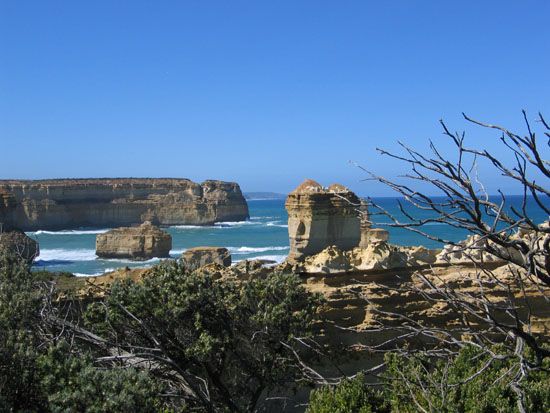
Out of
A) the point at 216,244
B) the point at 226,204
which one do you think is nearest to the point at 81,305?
the point at 216,244

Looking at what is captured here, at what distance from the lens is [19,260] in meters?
11.7

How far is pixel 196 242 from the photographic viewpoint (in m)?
70.4

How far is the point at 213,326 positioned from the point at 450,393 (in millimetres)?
A: 3934

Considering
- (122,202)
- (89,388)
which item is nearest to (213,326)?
(89,388)

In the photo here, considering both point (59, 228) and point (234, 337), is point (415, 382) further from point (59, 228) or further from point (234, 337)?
point (59, 228)

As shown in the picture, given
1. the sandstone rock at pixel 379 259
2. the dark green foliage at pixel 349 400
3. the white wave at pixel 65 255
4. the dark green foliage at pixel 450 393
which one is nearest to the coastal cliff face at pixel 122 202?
the white wave at pixel 65 255

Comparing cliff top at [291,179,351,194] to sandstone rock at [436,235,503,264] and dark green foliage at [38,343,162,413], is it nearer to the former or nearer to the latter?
sandstone rock at [436,235,503,264]

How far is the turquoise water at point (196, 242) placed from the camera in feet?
164

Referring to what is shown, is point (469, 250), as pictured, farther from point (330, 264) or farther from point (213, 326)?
point (330, 264)

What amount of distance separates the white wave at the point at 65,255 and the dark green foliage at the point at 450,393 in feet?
162

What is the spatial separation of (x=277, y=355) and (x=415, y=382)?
104 inches

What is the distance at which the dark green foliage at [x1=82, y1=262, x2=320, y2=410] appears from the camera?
9.23m

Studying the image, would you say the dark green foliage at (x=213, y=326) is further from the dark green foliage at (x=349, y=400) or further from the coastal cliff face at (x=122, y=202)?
the coastal cliff face at (x=122, y=202)

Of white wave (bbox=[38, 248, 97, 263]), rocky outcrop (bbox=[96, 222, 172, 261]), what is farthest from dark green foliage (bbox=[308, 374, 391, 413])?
white wave (bbox=[38, 248, 97, 263])
